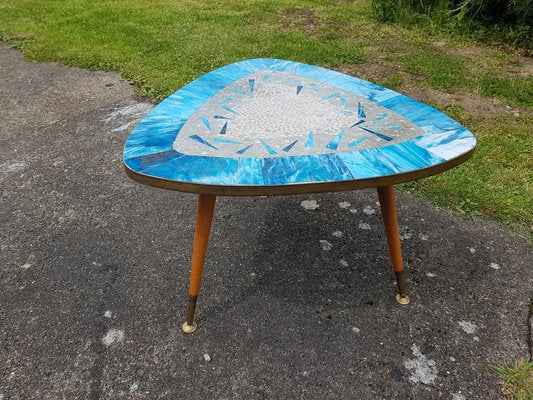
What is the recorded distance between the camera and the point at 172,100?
1882 mm

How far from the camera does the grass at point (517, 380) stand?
1.45m

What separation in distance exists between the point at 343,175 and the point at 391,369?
0.69 metres

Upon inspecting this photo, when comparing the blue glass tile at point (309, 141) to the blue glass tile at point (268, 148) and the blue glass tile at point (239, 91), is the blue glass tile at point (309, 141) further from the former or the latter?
the blue glass tile at point (239, 91)

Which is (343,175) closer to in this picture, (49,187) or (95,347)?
(95,347)

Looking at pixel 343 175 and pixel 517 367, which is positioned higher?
pixel 343 175

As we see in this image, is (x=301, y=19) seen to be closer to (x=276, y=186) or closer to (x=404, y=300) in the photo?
(x=404, y=300)

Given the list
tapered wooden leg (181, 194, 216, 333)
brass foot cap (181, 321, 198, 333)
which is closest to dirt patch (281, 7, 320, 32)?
tapered wooden leg (181, 194, 216, 333)

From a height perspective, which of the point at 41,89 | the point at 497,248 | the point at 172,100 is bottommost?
the point at 41,89

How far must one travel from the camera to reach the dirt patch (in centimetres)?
514

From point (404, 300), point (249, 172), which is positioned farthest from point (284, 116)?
point (404, 300)

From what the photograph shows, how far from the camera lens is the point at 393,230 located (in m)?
1.72

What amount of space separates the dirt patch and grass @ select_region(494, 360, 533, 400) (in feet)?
14.0

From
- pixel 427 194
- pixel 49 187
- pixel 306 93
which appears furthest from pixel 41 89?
pixel 427 194

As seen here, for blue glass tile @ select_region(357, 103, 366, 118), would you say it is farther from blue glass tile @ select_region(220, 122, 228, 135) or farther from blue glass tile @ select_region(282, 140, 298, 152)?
blue glass tile @ select_region(220, 122, 228, 135)
